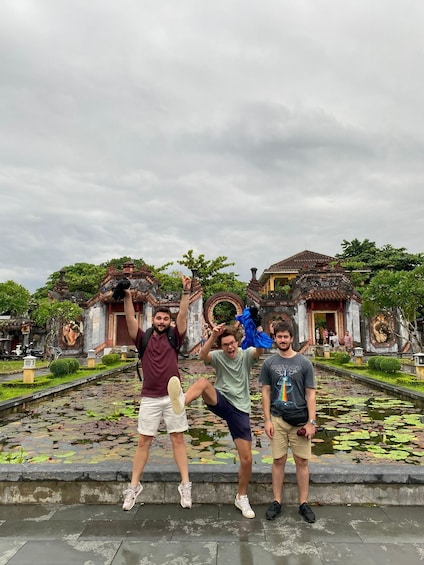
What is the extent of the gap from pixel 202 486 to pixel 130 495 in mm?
613

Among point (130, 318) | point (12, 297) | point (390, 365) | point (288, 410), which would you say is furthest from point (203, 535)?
point (12, 297)

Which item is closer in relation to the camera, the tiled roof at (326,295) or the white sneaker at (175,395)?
the white sneaker at (175,395)

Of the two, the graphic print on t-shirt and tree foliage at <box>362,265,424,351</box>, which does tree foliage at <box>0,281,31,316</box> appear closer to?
tree foliage at <box>362,265,424,351</box>

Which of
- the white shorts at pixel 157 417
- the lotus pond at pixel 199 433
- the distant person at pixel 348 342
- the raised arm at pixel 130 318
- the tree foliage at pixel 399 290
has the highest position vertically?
the tree foliage at pixel 399 290

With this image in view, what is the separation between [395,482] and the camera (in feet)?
10.9

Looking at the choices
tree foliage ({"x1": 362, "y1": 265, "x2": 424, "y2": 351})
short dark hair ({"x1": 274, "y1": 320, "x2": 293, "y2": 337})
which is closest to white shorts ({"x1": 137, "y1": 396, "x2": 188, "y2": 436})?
short dark hair ({"x1": 274, "y1": 320, "x2": 293, "y2": 337})

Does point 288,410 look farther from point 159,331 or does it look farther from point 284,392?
point 159,331

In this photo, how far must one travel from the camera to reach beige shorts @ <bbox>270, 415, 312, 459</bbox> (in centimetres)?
313

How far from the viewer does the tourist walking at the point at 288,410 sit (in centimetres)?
312

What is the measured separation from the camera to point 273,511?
9.81ft

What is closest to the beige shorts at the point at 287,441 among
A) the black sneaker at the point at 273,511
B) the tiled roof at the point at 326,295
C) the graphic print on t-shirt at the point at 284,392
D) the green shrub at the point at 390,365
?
the graphic print on t-shirt at the point at 284,392

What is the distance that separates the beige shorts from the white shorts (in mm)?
756

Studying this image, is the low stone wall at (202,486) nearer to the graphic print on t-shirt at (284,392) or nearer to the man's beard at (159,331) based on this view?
the graphic print on t-shirt at (284,392)

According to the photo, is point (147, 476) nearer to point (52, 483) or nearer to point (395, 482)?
point (52, 483)
